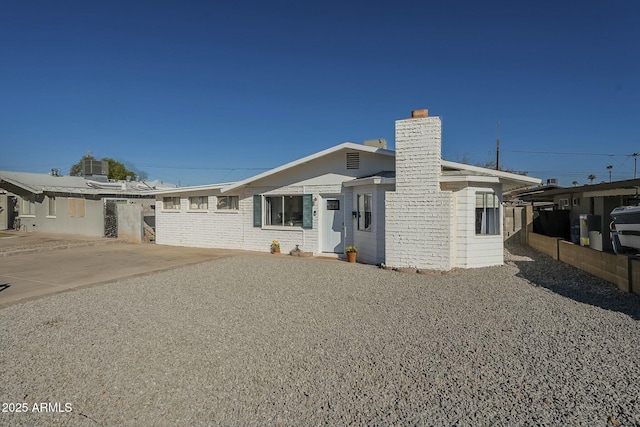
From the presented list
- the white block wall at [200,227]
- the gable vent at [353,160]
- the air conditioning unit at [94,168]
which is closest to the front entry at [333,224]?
the gable vent at [353,160]

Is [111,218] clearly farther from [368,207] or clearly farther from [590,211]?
[590,211]

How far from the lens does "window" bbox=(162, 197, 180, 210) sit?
1606 centimetres

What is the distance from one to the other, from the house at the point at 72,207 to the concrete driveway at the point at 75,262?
1479 mm

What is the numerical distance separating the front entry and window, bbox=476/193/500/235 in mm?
4315

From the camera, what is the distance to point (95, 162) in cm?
2800

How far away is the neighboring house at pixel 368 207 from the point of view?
376 inches

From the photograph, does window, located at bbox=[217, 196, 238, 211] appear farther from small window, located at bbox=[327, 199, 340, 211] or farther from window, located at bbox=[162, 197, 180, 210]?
small window, located at bbox=[327, 199, 340, 211]

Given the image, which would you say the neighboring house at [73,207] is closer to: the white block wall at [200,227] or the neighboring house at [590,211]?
the white block wall at [200,227]

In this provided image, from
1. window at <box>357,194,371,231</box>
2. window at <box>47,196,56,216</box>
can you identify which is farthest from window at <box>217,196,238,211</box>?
window at <box>47,196,56,216</box>

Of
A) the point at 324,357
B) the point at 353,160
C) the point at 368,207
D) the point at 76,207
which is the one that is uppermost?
the point at 353,160

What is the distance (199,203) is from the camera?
1556 centimetres

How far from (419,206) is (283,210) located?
5653mm

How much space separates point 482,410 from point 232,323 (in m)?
3.47

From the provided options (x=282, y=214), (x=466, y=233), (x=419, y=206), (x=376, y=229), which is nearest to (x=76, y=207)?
(x=282, y=214)
